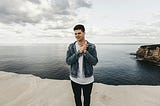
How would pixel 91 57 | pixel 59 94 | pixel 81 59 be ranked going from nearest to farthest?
pixel 91 57 → pixel 81 59 → pixel 59 94

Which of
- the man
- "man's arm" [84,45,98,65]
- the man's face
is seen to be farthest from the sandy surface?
the man's face

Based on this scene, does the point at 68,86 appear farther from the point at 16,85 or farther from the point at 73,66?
the point at 73,66

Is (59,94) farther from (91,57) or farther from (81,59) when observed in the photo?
(91,57)

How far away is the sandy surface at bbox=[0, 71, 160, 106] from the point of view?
16.2 ft

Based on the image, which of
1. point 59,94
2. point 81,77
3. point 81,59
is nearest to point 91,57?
point 81,59

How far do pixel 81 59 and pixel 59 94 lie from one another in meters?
3.41

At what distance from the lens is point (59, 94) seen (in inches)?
224

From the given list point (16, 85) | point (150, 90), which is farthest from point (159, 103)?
point (16, 85)

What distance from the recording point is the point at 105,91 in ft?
19.5

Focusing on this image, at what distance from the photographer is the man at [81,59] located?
2.70 meters

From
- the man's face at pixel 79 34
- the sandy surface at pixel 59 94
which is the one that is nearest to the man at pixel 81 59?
the man's face at pixel 79 34

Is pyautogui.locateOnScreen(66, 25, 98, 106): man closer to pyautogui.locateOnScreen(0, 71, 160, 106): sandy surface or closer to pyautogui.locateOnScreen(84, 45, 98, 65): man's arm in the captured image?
pyautogui.locateOnScreen(84, 45, 98, 65): man's arm

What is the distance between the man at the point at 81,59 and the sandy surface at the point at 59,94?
2.26 metres

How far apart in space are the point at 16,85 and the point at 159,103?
6.29m
